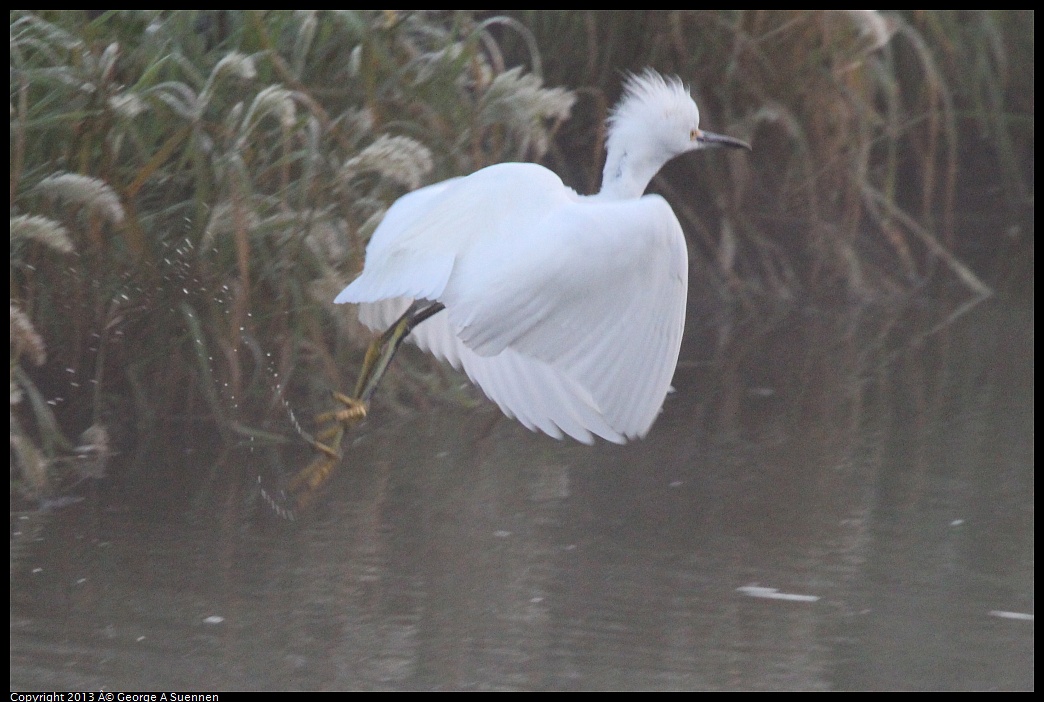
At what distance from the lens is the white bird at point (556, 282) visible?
7.34 ft

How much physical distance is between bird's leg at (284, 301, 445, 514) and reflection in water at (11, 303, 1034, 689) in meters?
0.08

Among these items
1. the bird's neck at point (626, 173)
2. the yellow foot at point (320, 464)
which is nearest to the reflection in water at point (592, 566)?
the yellow foot at point (320, 464)

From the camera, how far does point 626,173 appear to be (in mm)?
2648

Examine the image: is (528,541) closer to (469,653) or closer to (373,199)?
(469,653)

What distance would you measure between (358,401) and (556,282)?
2.07 feet

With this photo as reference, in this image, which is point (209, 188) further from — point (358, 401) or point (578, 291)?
point (578, 291)

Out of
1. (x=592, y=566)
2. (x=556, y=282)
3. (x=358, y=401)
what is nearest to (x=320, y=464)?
(x=358, y=401)

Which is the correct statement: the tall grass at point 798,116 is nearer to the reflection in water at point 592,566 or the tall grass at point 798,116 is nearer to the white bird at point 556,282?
the reflection in water at point 592,566

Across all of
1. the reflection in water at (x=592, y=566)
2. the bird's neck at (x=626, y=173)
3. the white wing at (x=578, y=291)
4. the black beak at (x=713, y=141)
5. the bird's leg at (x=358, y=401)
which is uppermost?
the black beak at (x=713, y=141)

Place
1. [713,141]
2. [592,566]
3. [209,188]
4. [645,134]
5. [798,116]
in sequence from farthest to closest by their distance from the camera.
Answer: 1. [798,116]
2. [209,188]
3. [713,141]
4. [645,134]
5. [592,566]

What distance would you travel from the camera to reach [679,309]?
2283 millimetres

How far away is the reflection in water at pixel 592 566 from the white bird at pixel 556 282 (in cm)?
31

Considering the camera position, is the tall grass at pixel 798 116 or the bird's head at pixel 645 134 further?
the tall grass at pixel 798 116

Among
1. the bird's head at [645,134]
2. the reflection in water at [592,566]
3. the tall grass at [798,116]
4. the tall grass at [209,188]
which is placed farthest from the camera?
the tall grass at [798,116]
